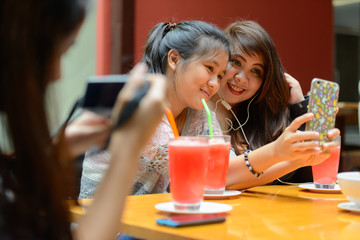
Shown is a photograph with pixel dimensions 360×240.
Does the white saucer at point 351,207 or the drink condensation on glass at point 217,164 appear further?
the drink condensation on glass at point 217,164

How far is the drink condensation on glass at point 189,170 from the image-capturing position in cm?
110

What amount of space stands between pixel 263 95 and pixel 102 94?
1.50 metres

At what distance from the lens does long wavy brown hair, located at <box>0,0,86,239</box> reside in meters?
0.66

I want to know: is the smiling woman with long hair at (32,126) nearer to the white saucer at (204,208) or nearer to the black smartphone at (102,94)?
the black smartphone at (102,94)

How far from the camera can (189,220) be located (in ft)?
3.21

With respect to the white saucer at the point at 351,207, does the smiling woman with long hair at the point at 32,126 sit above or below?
above

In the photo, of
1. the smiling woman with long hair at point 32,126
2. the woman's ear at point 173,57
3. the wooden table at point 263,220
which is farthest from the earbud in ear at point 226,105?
the smiling woman with long hair at point 32,126

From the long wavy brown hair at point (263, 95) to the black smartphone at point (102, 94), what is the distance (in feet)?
4.35

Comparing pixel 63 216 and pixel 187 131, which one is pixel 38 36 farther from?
pixel 187 131

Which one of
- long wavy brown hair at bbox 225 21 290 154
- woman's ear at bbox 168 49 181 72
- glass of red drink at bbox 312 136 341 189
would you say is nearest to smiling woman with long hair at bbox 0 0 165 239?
glass of red drink at bbox 312 136 341 189

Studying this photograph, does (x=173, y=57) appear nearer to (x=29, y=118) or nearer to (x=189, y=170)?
(x=189, y=170)

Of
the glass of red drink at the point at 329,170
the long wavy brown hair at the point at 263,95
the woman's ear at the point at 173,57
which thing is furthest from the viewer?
the long wavy brown hair at the point at 263,95

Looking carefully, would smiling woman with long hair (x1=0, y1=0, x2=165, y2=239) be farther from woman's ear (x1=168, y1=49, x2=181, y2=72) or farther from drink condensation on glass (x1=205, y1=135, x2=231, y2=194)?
woman's ear (x1=168, y1=49, x2=181, y2=72)

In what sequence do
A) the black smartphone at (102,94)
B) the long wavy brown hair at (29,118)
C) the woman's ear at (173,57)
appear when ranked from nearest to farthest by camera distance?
the long wavy brown hair at (29,118), the black smartphone at (102,94), the woman's ear at (173,57)
